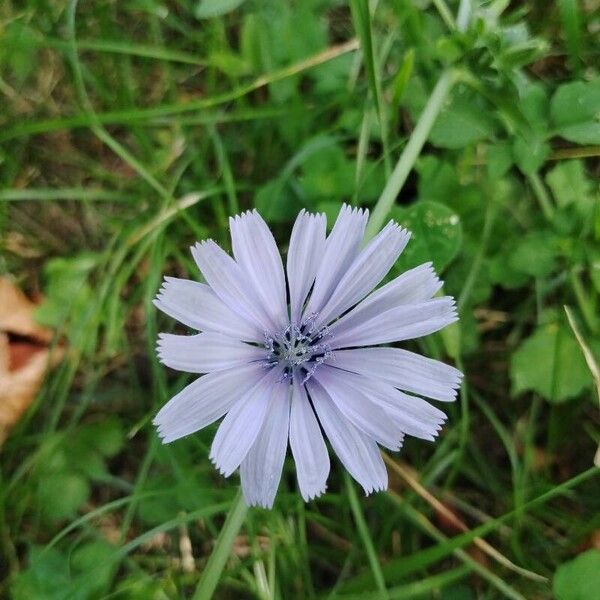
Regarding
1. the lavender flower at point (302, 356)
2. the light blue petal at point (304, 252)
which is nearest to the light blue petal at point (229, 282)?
the lavender flower at point (302, 356)

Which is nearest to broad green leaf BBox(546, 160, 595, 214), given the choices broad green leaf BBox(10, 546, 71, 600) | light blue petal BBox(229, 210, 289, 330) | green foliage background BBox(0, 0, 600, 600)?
green foliage background BBox(0, 0, 600, 600)

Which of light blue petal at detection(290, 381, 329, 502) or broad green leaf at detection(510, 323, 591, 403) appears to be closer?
light blue petal at detection(290, 381, 329, 502)

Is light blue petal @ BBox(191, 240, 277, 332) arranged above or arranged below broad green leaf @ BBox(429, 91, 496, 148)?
below

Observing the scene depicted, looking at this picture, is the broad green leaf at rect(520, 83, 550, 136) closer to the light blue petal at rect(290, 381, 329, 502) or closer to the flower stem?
the light blue petal at rect(290, 381, 329, 502)

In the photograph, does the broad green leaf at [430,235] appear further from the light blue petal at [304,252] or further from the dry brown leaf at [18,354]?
the dry brown leaf at [18,354]

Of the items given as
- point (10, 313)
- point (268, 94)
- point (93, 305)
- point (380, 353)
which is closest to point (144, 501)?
point (93, 305)

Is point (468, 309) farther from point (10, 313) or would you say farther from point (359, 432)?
point (10, 313)

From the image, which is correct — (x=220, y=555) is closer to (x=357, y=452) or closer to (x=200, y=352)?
(x=357, y=452)
